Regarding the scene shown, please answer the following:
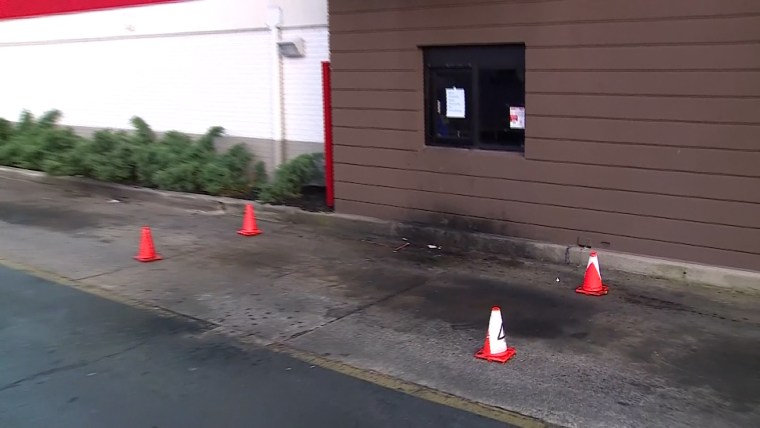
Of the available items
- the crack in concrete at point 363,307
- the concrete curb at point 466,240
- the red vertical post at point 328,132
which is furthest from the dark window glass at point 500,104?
the red vertical post at point 328,132

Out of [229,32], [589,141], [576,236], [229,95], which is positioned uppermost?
[229,32]

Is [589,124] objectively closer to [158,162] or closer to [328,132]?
[328,132]

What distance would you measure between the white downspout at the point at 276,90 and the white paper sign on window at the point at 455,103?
3.79m

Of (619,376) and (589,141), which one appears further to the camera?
(589,141)

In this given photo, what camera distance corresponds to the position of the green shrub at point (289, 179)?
36.1 feet

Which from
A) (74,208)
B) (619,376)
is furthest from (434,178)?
(74,208)

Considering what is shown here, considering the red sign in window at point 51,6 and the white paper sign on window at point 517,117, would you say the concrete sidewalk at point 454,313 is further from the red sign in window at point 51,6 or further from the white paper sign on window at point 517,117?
the red sign in window at point 51,6

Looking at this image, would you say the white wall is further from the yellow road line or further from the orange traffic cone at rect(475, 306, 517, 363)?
the orange traffic cone at rect(475, 306, 517, 363)

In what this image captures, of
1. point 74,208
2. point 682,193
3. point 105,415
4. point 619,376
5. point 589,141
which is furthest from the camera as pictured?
point 74,208

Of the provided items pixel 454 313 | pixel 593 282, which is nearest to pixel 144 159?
pixel 454 313

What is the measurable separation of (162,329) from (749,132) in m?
5.82

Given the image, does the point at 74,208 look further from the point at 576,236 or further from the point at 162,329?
the point at 576,236

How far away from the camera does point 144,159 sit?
13.0m

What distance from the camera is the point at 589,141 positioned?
25.6ft
